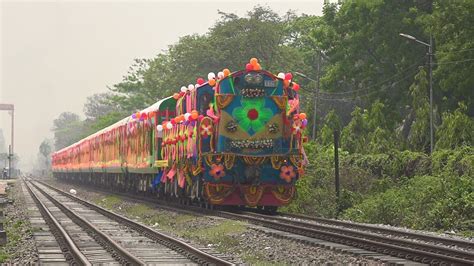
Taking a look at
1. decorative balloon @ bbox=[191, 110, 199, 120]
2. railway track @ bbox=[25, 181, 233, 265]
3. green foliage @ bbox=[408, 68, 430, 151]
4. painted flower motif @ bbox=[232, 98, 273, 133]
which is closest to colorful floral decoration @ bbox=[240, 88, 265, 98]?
painted flower motif @ bbox=[232, 98, 273, 133]

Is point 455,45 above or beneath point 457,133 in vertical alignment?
above

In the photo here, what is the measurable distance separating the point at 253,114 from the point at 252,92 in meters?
0.61

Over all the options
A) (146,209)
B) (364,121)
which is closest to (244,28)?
(364,121)

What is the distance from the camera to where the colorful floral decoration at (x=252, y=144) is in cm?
2120

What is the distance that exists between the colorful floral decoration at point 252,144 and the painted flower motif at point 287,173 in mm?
774

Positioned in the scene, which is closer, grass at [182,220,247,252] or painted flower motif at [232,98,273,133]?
grass at [182,220,247,252]

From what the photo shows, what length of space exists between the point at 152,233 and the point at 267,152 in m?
5.72

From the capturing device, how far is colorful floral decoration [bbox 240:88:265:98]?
21.3 m

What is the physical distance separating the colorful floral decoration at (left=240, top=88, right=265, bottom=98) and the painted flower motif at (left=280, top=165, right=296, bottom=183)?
214 cm

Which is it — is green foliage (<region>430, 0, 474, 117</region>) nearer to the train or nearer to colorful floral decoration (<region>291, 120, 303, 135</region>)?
the train

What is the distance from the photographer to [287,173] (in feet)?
71.4

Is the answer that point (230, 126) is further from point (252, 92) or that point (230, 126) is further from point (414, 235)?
point (414, 235)

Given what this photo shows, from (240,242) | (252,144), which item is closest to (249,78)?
(252,144)

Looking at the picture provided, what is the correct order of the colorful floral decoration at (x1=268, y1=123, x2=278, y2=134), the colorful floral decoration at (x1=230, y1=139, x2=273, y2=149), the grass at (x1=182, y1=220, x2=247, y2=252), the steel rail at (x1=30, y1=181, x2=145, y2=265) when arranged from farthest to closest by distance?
the colorful floral decoration at (x1=268, y1=123, x2=278, y2=134) → the colorful floral decoration at (x1=230, y1=139, x2=273, y2=149) → the grass at (x1=182, y1=220, x2=247, y2=252) → the steel rail at (x1=30, y1=181, x2=145, y2=265)
